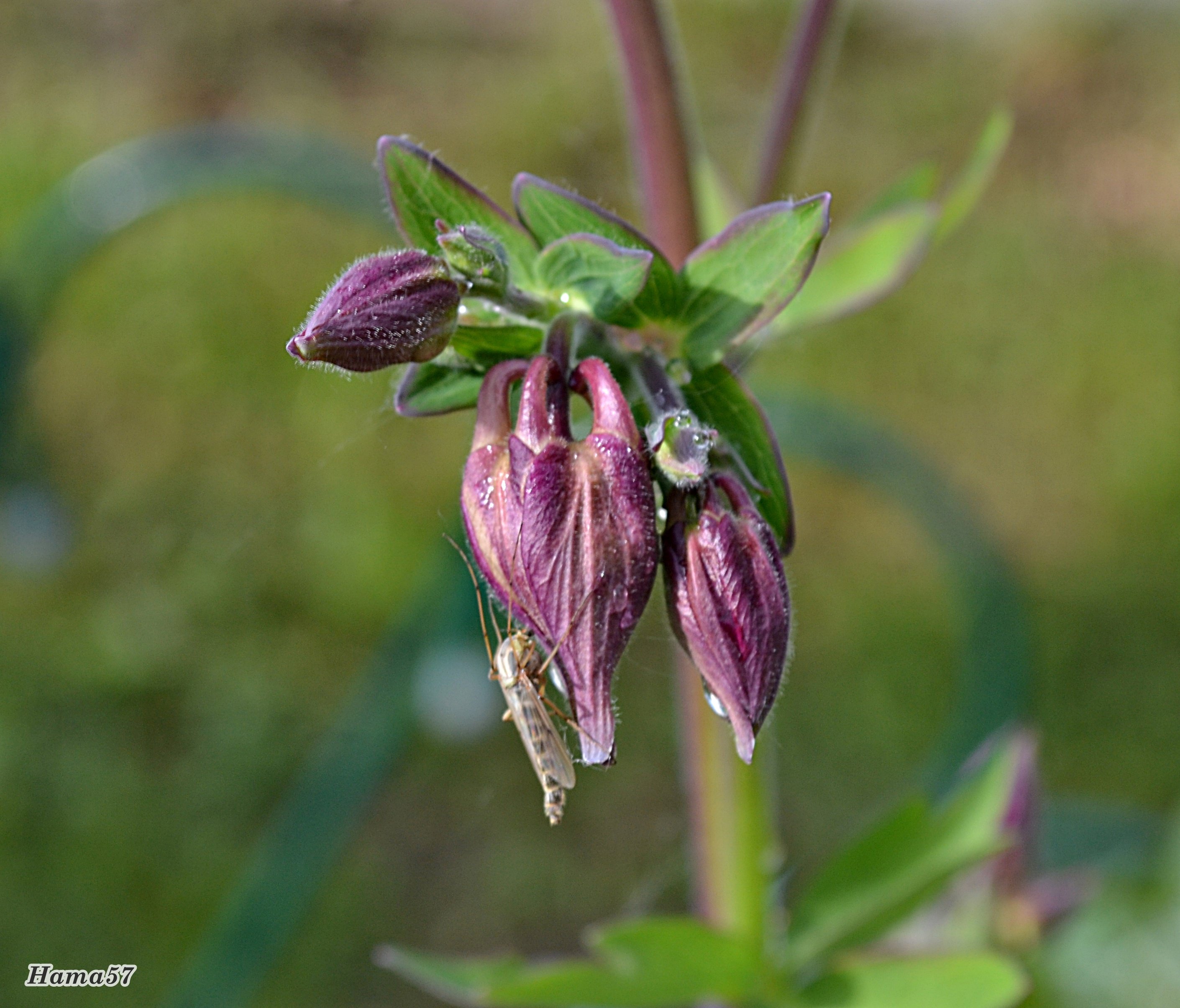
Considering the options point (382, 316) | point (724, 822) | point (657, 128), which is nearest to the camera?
point (382, 316)

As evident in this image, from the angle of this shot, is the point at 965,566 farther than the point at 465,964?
Answer: Yes

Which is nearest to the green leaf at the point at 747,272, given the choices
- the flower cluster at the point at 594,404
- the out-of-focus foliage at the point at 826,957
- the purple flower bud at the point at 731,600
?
the flower cluster at the point at 594,404

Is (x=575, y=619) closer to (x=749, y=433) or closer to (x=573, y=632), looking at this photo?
(x=573, y=632)

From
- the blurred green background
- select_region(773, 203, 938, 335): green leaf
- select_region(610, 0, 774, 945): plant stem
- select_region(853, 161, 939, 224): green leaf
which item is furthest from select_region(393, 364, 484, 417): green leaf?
the blurred green background

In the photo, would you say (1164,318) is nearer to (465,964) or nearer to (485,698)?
(485,698)

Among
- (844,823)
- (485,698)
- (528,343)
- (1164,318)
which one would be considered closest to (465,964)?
(528,343)

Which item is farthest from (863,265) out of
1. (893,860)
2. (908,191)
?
(893,860)

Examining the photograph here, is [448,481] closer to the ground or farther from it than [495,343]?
closer to the ground
